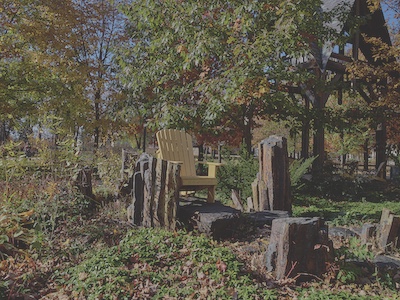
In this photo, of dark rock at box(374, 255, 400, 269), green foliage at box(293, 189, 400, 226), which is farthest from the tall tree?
dark rock at box(374, 255, 400, 269)

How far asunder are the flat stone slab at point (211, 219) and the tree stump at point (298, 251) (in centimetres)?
96

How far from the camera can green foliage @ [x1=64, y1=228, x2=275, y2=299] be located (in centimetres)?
248

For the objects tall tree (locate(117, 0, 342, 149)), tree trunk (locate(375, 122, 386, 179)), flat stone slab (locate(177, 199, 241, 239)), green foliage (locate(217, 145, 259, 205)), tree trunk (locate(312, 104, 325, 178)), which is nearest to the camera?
flat stone slab (locate(177, 199, 241, 239))

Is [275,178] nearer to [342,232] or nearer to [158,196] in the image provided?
[342,232]

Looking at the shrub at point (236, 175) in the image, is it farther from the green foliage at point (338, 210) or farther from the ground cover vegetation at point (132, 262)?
the ground cover vegetation at point (132, 262)

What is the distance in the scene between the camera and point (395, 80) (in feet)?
35.2

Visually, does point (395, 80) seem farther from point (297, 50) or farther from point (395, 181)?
point (297, 50)

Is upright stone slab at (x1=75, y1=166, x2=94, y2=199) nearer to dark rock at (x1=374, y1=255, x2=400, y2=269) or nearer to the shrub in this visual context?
the shrub

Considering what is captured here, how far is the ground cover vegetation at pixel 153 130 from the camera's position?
2703mm

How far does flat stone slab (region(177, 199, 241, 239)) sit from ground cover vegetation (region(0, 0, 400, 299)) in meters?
0.15

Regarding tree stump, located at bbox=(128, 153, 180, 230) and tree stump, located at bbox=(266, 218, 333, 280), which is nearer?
tree stump, located at bbox=(266, 218, 333, 280)

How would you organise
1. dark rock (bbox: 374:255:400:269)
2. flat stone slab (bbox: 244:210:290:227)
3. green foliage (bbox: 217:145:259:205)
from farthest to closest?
green foliage (bbox: 217:145:259:205), flat stone slab (bbox: 244:210:290:227), dark rock (bbox: 374:255:400:269)

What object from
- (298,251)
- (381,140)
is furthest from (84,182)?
(381,140)

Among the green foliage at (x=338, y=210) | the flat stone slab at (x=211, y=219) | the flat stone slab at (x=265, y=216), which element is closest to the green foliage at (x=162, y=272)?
the flat stone slab at (x=211, y=219)
